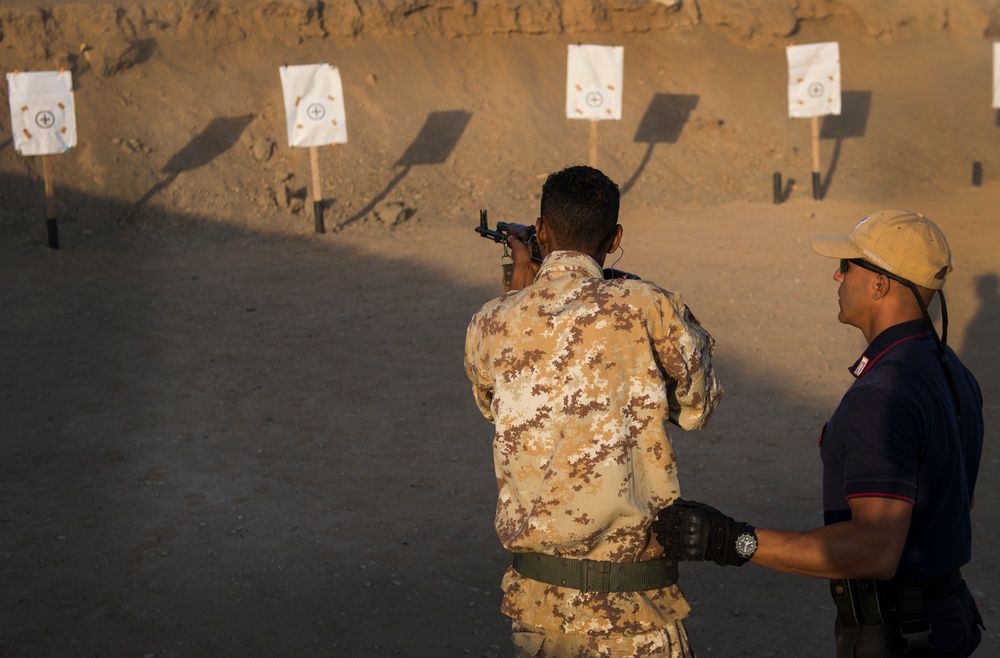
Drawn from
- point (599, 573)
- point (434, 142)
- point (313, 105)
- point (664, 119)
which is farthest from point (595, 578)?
point (664, 119)

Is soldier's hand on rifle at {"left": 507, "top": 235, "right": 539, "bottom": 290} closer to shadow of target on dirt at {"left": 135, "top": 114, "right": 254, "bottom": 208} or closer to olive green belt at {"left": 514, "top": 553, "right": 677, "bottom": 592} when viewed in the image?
olive green belt at {"left": 514, "top": 553, "right": 677, "bottom": 592}

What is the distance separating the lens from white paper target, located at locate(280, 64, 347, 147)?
1333 centimetres

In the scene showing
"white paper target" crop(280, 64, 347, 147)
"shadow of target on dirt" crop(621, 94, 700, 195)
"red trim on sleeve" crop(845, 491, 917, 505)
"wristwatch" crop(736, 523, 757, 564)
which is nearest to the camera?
"red trim on sleeve" crop(845, 491, 917, 505)

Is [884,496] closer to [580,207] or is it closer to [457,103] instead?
[580,207]

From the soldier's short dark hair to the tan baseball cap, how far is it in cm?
60

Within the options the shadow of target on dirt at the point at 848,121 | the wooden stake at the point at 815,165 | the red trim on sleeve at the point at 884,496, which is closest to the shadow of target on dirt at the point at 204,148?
the wooden stake at the point at 815,165

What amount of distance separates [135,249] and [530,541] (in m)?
10.8

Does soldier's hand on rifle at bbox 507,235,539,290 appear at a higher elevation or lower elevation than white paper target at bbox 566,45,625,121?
lower

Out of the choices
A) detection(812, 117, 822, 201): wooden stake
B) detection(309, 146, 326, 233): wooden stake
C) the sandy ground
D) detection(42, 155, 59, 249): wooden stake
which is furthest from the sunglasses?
detection(812, 117, 822, 201): wooden stake

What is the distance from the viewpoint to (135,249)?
1245 cm

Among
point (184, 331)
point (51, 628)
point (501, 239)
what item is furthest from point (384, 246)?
point (501, 239)

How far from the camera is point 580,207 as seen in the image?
8.89 ft

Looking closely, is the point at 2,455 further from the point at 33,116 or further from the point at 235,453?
the point at 33,116

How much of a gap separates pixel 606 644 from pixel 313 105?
1172 cm
